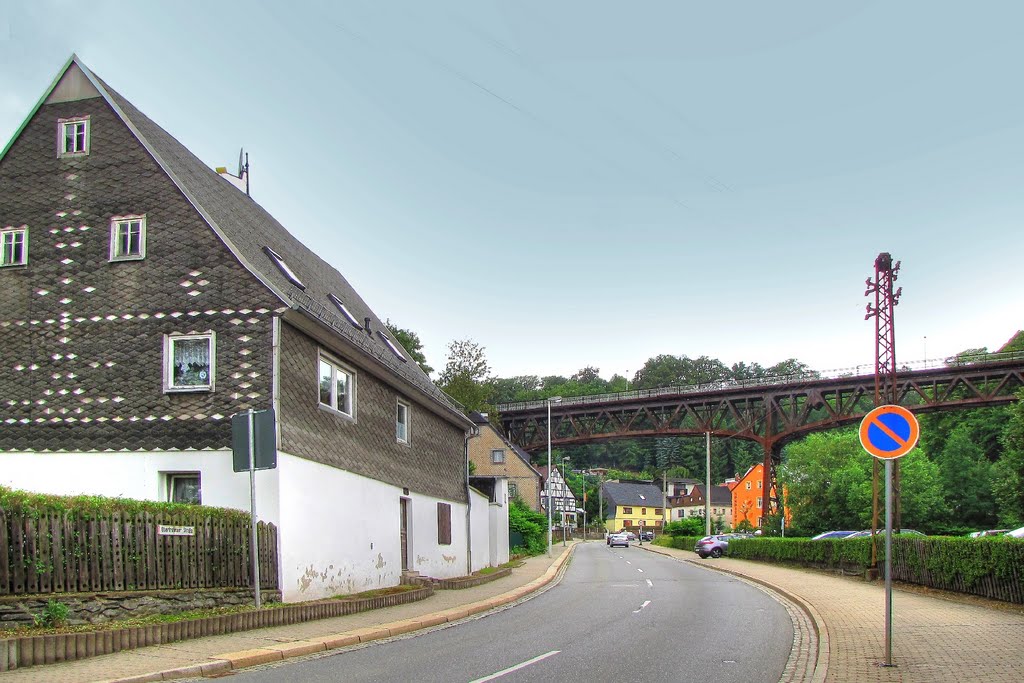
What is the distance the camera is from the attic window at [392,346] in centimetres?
2936

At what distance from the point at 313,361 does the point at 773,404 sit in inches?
2566

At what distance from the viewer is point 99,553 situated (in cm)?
1242

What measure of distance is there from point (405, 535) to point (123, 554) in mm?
12721

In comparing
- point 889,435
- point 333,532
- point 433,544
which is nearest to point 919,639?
point 889,435

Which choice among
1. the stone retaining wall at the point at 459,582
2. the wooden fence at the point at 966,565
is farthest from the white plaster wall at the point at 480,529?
the wooden fence at the point at 966,565

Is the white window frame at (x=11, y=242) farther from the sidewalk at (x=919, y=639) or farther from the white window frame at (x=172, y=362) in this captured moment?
the sidewalk at (x=919, y=639)

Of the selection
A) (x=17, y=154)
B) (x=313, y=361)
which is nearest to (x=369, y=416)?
(x=313, y=361)

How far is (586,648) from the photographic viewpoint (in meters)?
12.6

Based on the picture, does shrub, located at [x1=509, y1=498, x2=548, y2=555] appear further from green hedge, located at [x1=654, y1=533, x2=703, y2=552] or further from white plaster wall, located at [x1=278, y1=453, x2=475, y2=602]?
white plaster wall, located at [x1=278, y1=453, x2=475, y2=602]

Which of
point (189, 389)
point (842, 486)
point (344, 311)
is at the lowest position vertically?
point (842, 486)

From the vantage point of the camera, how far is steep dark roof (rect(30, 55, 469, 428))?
60.7 feet

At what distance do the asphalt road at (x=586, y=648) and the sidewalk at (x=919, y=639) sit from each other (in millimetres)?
757

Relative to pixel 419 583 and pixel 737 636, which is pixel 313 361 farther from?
pixel 737 636

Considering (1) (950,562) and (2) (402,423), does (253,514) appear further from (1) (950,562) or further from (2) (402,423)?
(1) (950,562)
